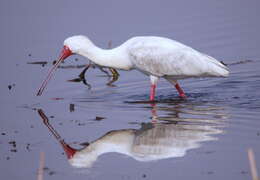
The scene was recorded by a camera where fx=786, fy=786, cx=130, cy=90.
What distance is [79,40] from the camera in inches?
530

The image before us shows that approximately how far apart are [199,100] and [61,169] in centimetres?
444

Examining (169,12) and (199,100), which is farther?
(169,12)

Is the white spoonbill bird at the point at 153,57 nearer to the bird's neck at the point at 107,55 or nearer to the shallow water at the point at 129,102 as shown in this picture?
the bird's neck at the point at 107,55

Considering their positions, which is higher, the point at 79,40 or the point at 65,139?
the point at 79,40

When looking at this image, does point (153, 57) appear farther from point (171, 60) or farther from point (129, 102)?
point (129, 102)

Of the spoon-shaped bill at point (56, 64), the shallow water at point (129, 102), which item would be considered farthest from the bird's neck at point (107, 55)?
the shallow water at point (129, 102)

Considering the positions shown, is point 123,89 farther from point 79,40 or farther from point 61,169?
point 61,169

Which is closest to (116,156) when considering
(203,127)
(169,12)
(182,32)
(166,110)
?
(203,127)

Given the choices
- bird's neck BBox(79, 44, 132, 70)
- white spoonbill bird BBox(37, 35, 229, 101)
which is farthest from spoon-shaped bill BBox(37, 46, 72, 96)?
bird's neck BBox(79, 44, 132, 70)

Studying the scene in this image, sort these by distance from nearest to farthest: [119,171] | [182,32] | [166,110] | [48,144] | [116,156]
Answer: [119,171] → [116,156] → [48,144] → [166,110] → [182,32]

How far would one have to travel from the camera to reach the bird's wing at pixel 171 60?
43.9 feet

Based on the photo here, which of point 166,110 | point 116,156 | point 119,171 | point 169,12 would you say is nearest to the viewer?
point 119,171

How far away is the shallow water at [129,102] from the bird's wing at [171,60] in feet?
1.78

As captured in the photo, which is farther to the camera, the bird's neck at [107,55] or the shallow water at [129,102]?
the bird's neck at [107,55]
